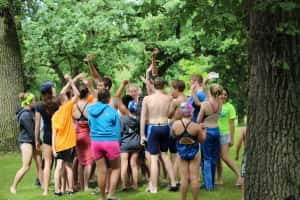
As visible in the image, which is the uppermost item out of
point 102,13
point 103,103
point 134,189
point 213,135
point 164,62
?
point 102,13

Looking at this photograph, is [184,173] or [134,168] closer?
[184,173]

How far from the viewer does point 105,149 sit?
8891mm

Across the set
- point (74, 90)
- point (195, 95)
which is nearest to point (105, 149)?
point (74, 90)

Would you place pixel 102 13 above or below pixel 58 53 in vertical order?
above

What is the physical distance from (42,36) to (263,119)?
15524 millimetres

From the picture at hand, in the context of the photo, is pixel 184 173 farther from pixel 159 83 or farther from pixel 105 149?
pixel 159 83

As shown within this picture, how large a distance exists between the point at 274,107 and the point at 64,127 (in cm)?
420

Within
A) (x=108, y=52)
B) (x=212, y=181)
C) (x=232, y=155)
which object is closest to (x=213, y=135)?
(x=212, y=181)

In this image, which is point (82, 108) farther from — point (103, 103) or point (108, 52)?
point (108, 52)

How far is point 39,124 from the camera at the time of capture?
10.2 m

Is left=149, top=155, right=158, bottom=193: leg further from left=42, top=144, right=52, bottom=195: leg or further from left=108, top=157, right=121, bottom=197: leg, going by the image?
left=42, top=144, right=52, bottom=195: leg

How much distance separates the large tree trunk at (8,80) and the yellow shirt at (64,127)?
7.84 metres

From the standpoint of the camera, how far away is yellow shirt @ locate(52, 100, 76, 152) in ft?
31.9

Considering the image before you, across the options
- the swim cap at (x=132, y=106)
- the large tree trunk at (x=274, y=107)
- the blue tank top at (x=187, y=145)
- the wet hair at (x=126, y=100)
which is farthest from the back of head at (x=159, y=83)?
the large tree trunk at (x=274, y=107)
